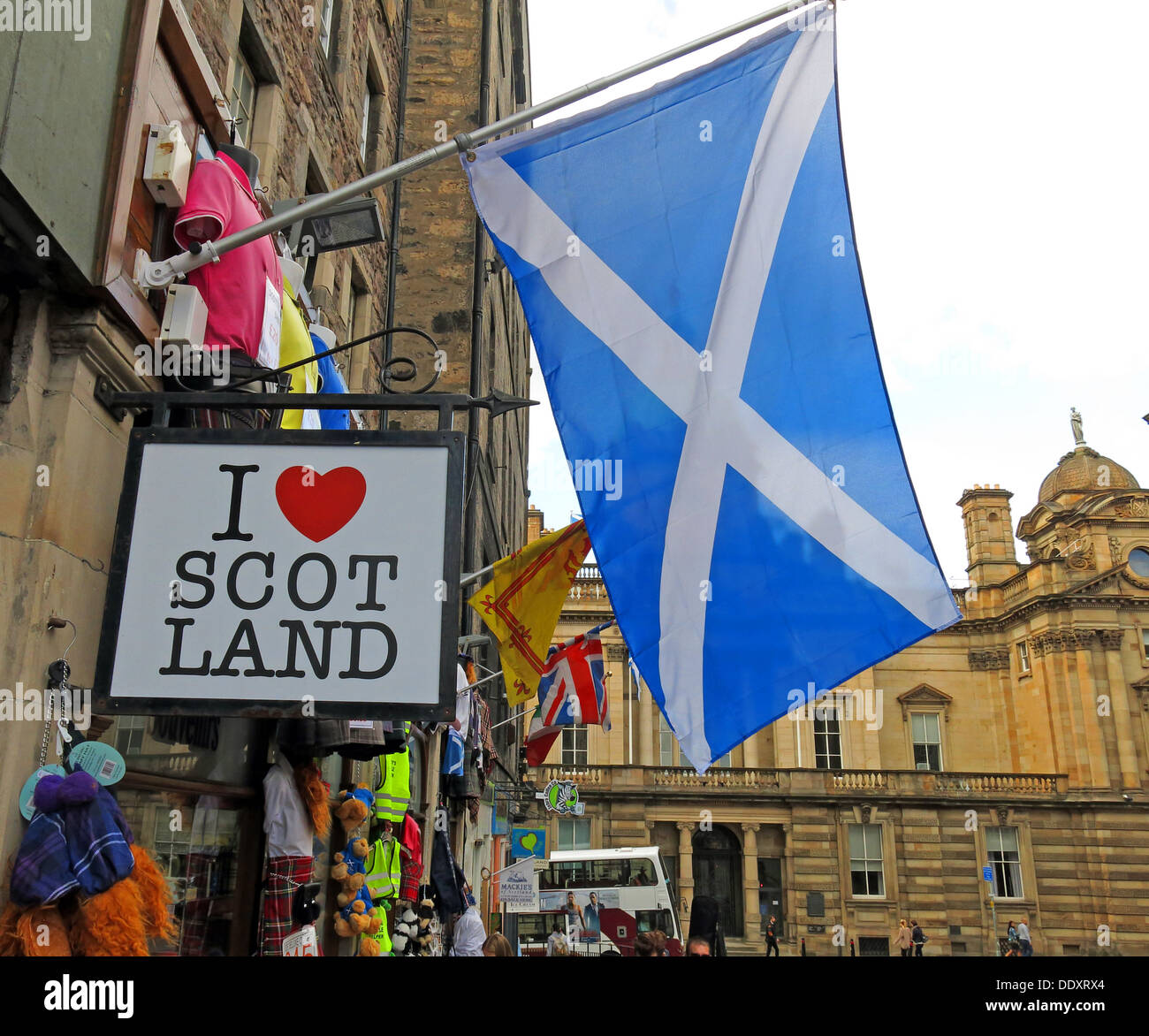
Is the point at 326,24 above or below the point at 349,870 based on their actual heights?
above

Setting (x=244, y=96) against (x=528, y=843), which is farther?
(x=528, y=843)

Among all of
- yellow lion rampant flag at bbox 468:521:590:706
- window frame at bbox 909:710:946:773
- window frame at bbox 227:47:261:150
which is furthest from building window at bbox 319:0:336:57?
window frame at bbox 909:710:946:773

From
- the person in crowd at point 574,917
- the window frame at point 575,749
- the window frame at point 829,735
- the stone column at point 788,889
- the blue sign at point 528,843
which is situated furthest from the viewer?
the window frame at point 829,735

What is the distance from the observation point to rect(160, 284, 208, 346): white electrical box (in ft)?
17.3

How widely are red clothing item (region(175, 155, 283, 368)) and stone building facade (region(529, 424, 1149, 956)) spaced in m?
42.8

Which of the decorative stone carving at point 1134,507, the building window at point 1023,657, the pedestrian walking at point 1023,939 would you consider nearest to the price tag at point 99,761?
the pedestrian walking at point 1023,939

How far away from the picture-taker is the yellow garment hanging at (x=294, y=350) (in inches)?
266

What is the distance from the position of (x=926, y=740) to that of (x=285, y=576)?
55.1 m

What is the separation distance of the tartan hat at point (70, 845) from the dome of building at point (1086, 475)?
60.7m

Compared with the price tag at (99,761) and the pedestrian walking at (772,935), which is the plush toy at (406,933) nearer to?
the price tag at (99,761)

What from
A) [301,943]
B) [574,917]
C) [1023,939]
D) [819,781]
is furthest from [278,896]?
[819,781]

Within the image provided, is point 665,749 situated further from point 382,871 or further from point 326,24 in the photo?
point 326,24

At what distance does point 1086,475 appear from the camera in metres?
57.0
